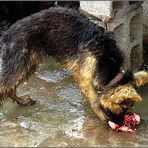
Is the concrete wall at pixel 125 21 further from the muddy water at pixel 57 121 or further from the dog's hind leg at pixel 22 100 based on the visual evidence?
the dog's hind leg at pixel 22 100

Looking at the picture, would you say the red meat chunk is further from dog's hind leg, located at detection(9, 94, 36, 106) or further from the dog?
dog's hind leg, located at detection(9, 94, 36, 106)

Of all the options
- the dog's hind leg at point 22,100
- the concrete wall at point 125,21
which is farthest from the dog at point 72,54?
the concrete wall at point 125,21

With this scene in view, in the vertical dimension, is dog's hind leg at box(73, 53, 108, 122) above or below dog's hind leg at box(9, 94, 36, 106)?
above

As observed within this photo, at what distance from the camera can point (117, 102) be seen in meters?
5.22

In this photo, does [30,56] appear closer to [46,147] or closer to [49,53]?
[49,53]

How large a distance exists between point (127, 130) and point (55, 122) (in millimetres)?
864

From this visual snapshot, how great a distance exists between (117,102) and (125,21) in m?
1.81

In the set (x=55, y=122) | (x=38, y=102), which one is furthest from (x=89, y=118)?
(x=38, y=102)

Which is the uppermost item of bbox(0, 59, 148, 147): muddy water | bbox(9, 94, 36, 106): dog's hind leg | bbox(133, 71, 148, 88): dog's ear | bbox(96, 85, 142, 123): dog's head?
bbox(133, 71, 148, 88): dog's ear

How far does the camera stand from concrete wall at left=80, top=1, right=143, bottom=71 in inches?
255

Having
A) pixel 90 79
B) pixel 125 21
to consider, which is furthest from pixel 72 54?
pixel 125 21

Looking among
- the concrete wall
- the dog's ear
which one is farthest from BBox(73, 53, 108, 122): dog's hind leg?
the concrete wall

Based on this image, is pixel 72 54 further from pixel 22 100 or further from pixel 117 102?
pixel 22 100

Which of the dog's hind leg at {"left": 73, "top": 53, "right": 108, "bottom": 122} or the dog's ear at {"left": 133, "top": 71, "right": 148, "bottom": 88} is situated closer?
the dog's ear at {"left": 133, "top": 71, "right": 148, "bottom": 88}
